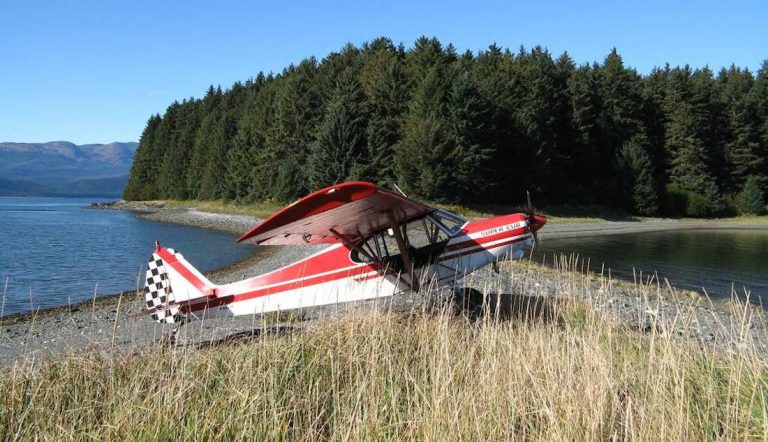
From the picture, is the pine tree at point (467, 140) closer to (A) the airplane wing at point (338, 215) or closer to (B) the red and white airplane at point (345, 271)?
(B) the red and white airplane at point (345, 271)

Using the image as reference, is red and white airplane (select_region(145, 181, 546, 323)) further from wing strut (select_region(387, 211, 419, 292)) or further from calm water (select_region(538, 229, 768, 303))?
calm water (select_region(538, 229, 768, 303))

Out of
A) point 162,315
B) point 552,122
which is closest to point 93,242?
point 162,315

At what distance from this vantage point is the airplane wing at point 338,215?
6.11 meters

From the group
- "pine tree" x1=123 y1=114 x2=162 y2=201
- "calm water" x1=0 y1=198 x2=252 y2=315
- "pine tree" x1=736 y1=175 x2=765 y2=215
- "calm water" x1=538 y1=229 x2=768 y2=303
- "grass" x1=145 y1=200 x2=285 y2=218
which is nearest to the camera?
"calm water" x1=0 y1=198 x2=252 y2=315

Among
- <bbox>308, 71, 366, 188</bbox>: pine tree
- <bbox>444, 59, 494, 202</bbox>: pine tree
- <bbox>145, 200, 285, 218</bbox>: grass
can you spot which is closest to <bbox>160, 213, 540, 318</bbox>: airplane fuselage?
<bbox>444, 59, 494, 202</bbox>: pine tree

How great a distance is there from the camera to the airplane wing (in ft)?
20.0

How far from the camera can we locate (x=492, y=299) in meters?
11.3

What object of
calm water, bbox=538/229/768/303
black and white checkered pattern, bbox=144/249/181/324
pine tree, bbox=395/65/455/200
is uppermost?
pine tree, bbox=395/65/455/200

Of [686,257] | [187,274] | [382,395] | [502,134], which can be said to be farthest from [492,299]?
[502,134]

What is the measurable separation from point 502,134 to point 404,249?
43.6 m

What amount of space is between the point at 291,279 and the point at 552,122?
170ft

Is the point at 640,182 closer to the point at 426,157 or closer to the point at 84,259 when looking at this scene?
the point at 426,157

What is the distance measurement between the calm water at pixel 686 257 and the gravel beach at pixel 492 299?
13.0 feet

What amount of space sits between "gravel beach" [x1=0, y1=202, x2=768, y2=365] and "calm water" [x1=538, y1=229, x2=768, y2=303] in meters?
3.97
